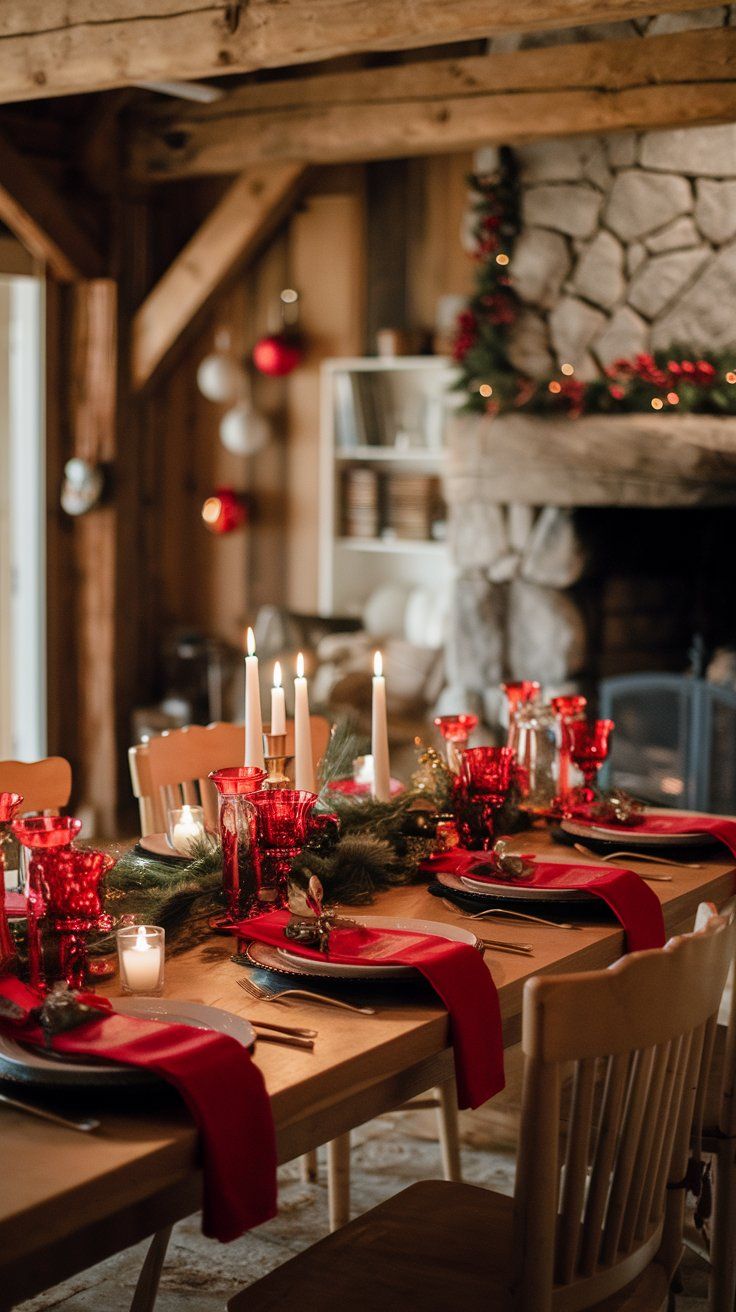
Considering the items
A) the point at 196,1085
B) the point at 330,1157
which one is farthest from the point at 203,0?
the point at 196,1085

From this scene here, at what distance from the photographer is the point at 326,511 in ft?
17.9

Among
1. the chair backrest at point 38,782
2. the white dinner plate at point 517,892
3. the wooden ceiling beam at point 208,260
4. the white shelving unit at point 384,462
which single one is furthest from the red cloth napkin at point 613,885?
the wooden ceiling beam at point 208,260

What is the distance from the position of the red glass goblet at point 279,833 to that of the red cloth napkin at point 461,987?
0.69 ft

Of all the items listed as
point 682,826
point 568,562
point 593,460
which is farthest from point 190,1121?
point 568,562

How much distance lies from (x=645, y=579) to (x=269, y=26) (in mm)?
2431

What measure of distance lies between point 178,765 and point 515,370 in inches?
97.3

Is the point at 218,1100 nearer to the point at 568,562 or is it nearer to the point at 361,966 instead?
the point at 361,966

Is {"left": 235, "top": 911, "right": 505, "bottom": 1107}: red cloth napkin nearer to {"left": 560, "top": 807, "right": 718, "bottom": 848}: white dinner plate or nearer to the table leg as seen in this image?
the table leg

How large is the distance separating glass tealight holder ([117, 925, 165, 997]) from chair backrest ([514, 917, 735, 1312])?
43 centimetres

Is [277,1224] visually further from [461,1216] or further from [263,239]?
[263,239]

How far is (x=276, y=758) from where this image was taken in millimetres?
2238

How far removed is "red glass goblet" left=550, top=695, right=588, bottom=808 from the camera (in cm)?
257

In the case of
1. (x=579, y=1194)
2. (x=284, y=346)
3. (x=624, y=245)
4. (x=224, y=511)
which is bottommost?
(x=579, y=1194)

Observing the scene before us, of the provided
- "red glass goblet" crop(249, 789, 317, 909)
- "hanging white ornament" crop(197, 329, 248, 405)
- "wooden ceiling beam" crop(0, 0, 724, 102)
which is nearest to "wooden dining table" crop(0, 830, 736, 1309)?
"red glass goblet" crop(249, 789, 317, 909)
